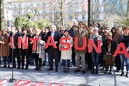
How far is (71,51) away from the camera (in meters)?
13.1

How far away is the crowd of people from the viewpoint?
1228cm

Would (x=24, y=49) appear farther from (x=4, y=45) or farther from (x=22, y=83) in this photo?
(x=22, y=83)

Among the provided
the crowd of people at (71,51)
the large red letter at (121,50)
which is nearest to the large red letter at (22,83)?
the crowd of people at (71,51)

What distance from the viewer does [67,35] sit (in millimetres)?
12711

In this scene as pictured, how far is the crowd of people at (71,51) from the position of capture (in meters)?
12.3

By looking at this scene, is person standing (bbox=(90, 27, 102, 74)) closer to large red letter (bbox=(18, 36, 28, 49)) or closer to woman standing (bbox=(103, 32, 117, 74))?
woman standing (bbox=(103, 32, 117, 74))

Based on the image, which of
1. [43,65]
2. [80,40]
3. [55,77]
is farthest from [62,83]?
[43,65]

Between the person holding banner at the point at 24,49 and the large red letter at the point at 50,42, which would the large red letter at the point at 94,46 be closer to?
the large red letter at the point at 50,42

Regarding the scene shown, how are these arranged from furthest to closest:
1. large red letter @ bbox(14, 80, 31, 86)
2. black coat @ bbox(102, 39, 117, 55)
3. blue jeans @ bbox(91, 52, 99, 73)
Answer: blue jeans @ bbox(91, 52, 99, 73) < black coat @ bbox(102, 39, 117, 55) < large red letter @ bbox(14, 80, 31, 86)

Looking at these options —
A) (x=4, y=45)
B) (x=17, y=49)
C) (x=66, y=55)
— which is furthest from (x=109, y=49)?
(x=4, y=45)

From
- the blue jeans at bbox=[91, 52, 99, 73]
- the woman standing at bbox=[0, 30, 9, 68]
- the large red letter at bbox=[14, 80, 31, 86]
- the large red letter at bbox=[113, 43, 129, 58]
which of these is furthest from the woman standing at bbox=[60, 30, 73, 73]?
the woman standing at bbox=[0, 30, 9, 68]

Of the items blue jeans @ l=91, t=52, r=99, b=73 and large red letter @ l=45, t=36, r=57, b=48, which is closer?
blue jeans @ l=91, t=52, r=99, b=73

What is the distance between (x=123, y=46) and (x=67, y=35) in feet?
7.02

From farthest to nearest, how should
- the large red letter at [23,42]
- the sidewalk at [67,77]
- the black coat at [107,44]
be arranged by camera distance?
1. the large red letter at [23,42]
2. the black coat at [107,44]
3. the sidewalk at [67,77]
